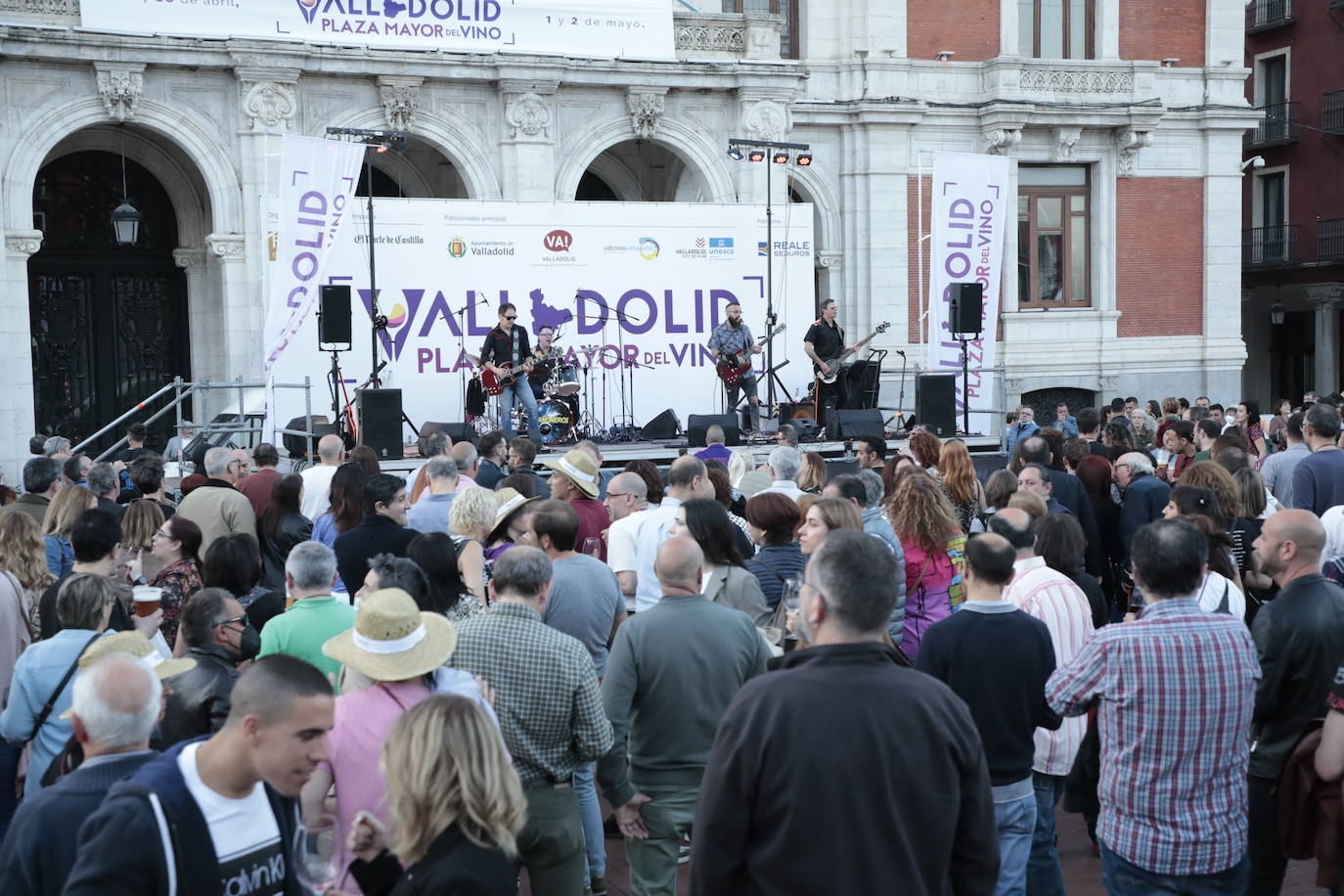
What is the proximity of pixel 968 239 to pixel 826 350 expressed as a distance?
293cm

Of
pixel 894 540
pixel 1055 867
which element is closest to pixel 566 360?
pixel 894 540

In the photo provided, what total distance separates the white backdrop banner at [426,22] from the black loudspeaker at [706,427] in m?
5.57

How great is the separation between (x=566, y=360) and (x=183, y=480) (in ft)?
26.5

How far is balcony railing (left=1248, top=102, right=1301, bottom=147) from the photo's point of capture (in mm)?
30359

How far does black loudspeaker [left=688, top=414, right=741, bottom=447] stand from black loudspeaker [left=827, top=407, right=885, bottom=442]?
1.17 meters

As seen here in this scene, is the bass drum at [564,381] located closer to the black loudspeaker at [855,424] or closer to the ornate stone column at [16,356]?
the black loudspeaker at [855,424]

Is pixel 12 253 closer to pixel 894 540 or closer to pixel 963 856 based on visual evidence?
pixel 894 540

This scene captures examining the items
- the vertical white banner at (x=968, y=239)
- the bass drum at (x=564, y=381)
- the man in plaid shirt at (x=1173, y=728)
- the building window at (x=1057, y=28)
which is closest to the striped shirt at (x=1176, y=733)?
the man in plaid shirt at (x=1173, y=728)

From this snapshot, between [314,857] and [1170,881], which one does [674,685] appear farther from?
[314,857]

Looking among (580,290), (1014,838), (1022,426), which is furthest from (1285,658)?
(580,290)

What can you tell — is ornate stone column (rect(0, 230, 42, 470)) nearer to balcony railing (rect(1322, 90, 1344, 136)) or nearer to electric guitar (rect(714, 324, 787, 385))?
electric guitar (rect(714, 324, 787, 385))

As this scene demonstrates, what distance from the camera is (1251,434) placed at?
1280 centimetres

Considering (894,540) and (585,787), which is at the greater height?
(894,540)

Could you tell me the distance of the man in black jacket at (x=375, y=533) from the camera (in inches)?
252
